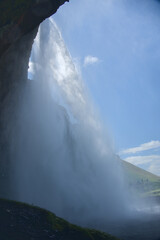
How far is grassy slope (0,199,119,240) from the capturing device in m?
13.8

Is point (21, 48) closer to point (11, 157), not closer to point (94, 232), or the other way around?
point (11, 157)

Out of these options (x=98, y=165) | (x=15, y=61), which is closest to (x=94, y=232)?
(x=15, y=61)

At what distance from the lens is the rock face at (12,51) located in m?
28.9

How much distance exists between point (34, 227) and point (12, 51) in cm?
2934

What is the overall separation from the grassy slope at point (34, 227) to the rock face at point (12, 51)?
771 inches

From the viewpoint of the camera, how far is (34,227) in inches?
582

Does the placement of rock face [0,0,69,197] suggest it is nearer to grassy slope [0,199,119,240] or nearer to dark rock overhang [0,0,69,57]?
dark rock overhang [0,0,69,57]

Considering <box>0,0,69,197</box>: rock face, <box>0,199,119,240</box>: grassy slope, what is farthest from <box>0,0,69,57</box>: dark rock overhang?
<box>0,199,119,240</box>: grassy slope

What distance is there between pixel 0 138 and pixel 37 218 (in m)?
25.9

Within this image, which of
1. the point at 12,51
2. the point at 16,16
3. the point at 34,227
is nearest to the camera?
the point at 34,227

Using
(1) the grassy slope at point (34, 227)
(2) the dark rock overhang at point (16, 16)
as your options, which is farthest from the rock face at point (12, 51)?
(1) the grassy slope at point (34, 227)

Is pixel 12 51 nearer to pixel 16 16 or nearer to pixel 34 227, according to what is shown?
pixel 16 16

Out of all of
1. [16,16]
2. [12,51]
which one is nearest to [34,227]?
[16,16]

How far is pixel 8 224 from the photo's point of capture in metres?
14.6
